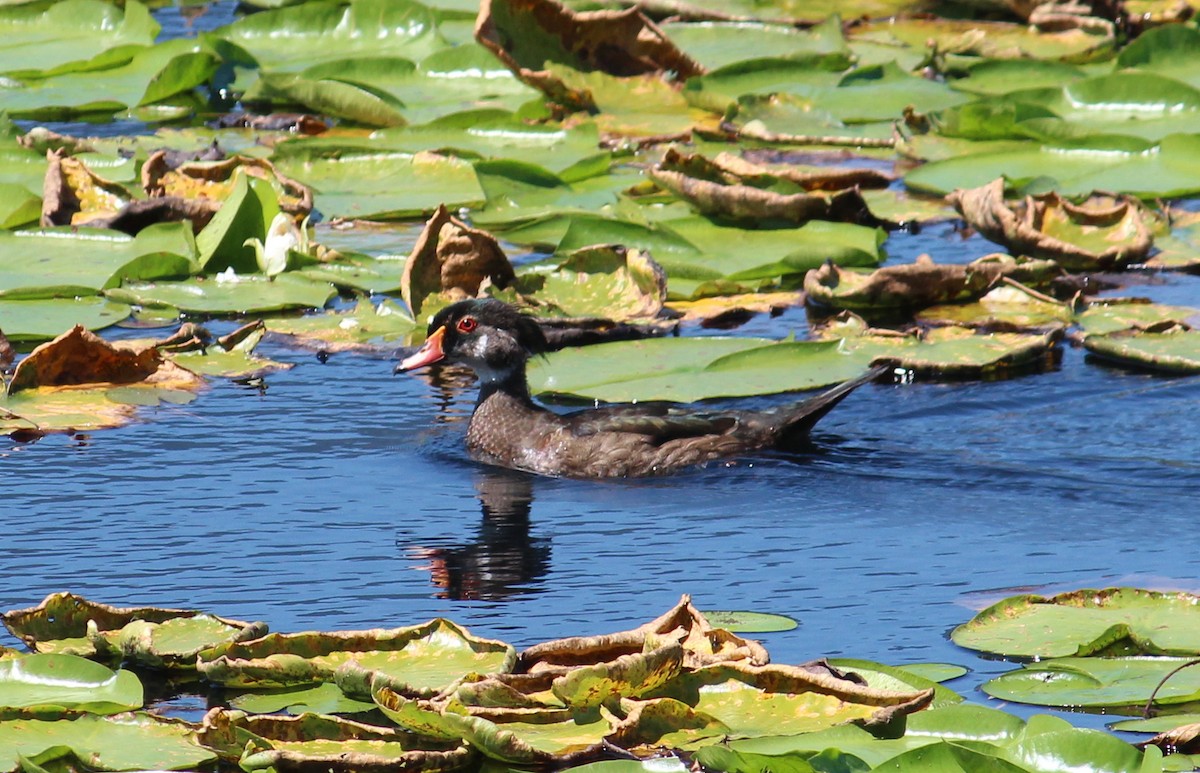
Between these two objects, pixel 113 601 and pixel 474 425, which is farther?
pixel 474 425

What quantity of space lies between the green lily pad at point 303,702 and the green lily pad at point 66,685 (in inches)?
13.1

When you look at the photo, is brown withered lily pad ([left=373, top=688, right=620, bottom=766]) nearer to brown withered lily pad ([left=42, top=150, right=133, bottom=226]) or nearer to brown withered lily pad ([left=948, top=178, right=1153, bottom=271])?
brown withered lily pad ([left=948, top=178, right=1153, bottom=271])

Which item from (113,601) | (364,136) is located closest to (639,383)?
(113,601)

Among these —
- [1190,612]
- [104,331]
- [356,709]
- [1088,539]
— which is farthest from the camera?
[104,331]

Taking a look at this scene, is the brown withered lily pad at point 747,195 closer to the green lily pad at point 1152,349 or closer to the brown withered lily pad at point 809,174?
the brown withered lily pad at point 809,174

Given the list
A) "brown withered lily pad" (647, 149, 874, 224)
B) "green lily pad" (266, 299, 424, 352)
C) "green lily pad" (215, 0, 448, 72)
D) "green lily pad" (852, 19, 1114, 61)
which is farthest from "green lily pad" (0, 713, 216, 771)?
"green lily pad" (852, 19, 1114, 61)

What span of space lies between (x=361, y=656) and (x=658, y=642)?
87cm

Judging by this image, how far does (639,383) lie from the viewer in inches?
337

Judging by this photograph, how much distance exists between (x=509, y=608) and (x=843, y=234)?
191 inches

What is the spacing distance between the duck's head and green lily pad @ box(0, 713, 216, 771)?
13.5 ft

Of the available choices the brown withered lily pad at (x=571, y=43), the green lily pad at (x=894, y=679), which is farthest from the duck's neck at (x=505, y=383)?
the brown withered lily pad at (x=571, y=43)

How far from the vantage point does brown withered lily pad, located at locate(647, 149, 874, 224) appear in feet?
33.9

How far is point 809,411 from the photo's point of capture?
26.5 ft

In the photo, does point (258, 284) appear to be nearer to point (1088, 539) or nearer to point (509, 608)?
point (509, 608)
